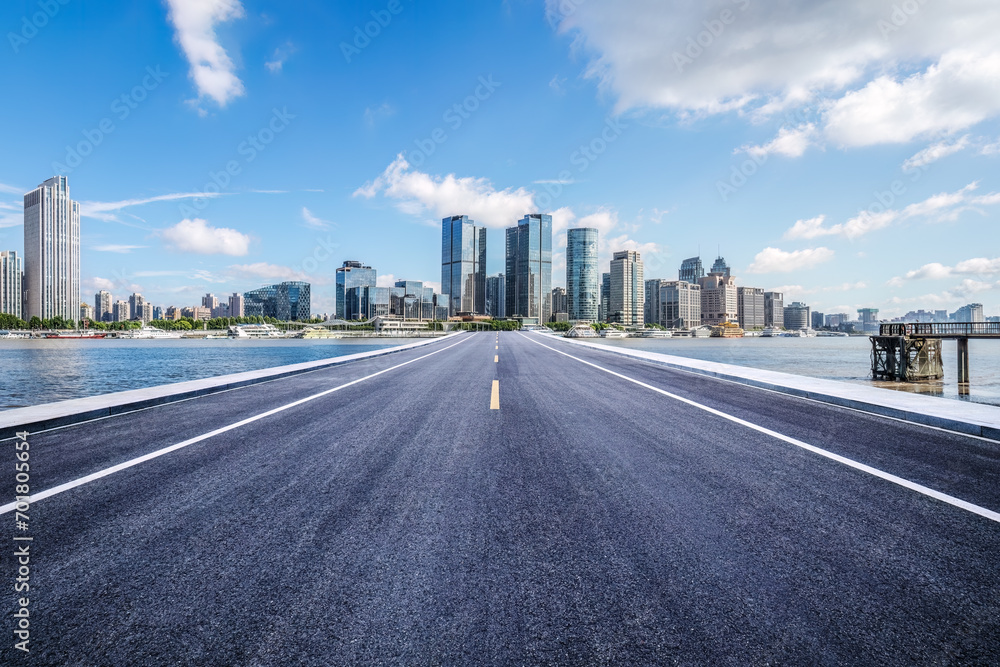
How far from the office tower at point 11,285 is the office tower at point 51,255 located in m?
4.47

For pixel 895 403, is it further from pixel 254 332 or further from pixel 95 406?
pixel 254 332

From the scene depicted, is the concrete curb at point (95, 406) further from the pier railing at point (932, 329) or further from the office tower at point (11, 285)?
the office tower at point (11, 285)

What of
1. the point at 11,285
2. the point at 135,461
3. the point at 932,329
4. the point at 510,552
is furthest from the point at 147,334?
the point at 932,329

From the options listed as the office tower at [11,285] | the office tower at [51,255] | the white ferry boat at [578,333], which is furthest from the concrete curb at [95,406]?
the office tower at [11,285]

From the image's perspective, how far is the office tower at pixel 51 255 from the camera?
16712 cm

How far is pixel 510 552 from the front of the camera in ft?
9.77

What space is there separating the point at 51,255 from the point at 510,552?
809 ft

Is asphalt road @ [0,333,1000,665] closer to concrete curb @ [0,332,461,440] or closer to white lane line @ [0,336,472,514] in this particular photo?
white lane line @ [0,336,472,514]

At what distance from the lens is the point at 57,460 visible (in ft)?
17.2

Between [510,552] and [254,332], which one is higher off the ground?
[510,552]

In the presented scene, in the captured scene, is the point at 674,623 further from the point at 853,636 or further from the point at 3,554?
the point at 3,554

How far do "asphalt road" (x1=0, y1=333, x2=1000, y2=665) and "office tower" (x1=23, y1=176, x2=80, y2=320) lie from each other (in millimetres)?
226411

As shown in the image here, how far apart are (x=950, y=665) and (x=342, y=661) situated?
2647 millimetres

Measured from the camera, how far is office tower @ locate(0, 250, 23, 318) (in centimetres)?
18175
